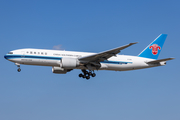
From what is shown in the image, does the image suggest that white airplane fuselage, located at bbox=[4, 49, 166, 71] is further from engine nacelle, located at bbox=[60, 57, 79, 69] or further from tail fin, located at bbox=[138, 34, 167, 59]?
tail fin, located at bbox=[138, 34, 167, 59]

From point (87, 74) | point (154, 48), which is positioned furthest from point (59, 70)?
point (154, 48)

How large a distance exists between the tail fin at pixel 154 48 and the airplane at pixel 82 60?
60 centimetres

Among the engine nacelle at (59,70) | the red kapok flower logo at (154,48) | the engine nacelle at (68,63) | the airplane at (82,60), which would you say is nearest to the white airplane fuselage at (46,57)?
the airplane at (82,60)

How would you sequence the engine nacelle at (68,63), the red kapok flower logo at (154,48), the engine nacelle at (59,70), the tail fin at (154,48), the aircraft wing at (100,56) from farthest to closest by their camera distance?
1. the red kapok flower logo at (154,48)
2. the tail fin at (154,48)
3. the engine nacelle at (59,70)
4. the engine nacelle at (68,63)
5. the aircraft wing at (100,56)

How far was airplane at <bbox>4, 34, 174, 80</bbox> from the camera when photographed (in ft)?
113

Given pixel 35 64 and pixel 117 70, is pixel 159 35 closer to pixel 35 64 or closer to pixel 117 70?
pixel 117 70

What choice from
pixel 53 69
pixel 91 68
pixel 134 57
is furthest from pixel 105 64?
pixel 53 69

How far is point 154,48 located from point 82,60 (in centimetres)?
1273

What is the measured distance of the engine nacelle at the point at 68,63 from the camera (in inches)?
1354

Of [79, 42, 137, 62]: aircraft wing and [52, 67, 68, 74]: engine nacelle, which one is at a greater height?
[79, 42, 137, 62]: aircraft wing

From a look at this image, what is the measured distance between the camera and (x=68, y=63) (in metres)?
34.6

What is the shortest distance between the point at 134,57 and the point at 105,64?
491 centimetres

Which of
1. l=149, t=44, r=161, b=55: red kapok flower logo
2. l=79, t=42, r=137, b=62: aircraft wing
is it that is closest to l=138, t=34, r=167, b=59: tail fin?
l=149, t=44, r=161, b=55: red kapok flower logo

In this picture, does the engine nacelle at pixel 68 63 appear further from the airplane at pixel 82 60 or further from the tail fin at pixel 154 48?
the tail fin at pixel 154 48
